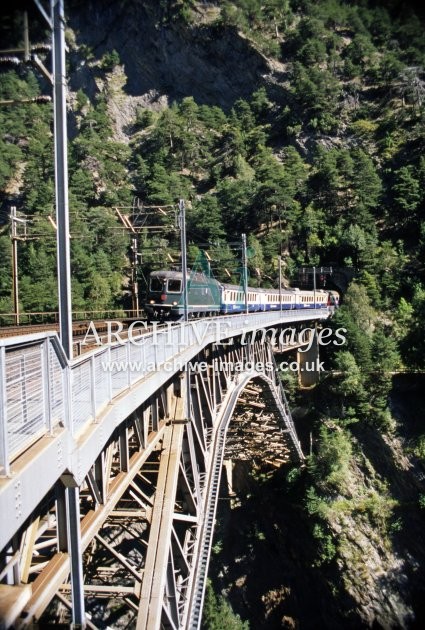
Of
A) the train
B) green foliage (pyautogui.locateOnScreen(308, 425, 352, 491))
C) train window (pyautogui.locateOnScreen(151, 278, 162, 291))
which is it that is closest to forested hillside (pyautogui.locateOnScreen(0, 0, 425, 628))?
green foliage (pyautogui.locateOnScreen(308, 425, 352, 491))

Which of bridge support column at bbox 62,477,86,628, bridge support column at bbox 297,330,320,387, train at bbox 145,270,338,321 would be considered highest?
train at bbox 145,270,338,321

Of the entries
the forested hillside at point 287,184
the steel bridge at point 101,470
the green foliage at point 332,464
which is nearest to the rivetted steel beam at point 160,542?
the steel bridge at point 101,470

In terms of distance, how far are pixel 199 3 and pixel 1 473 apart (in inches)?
3458

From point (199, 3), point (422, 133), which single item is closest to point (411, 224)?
point (422, 133)

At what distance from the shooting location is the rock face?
7125cm

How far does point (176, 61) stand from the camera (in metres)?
72.8

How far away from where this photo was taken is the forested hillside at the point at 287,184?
2261cm

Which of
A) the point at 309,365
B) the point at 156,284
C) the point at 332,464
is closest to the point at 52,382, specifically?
the point at 156,284

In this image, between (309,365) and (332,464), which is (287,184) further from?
(332,464)

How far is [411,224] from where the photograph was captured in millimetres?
46312

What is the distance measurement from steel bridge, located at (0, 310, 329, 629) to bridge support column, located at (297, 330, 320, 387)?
1812 cm

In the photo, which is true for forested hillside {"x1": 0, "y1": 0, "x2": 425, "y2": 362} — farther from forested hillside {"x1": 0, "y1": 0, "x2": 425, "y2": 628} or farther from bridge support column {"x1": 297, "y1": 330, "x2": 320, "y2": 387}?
bridge support column {"x1": 297, "y1": 330, "x2": 320, "y2": 387}

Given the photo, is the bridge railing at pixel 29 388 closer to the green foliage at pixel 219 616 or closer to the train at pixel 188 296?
the train at pixel 188 296

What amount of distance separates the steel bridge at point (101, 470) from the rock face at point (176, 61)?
231ft
